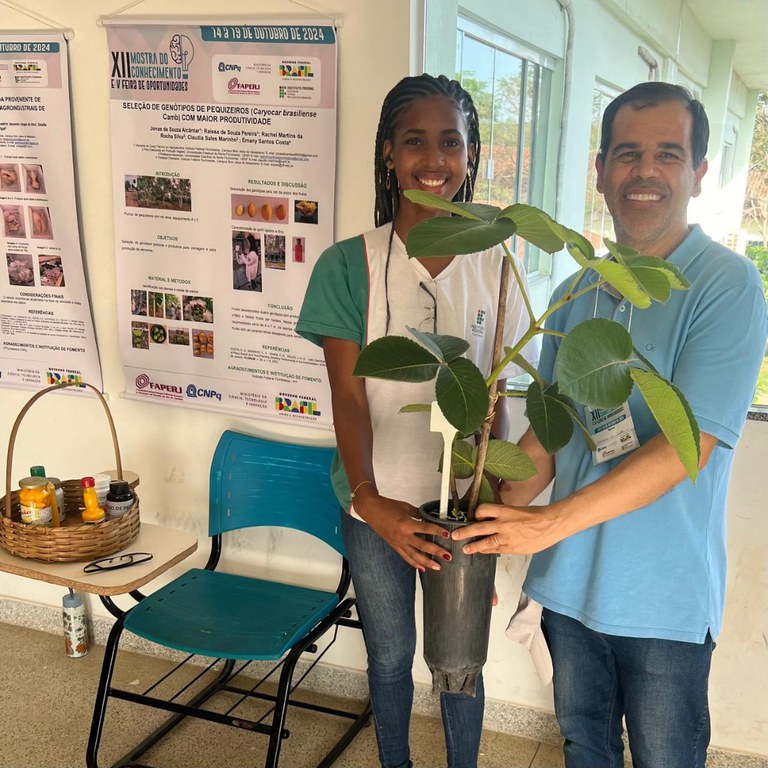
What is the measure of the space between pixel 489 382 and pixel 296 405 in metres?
1.23

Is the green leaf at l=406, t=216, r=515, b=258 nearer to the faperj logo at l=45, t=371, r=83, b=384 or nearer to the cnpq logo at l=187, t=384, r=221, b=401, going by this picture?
the cnpq logo at l=187, t=384, r=221, b=401

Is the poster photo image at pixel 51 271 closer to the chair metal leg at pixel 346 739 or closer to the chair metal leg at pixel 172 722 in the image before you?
the chair metal leg at pixel 172 722

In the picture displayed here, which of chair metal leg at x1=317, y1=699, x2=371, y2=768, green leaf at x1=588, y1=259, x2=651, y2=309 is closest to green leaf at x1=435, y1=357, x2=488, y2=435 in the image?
green leaf at x1=588, y1=259, x2=651, y2=309

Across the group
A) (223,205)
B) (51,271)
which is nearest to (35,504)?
(51,271)

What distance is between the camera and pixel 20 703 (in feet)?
7.84

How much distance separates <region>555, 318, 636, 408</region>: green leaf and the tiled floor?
1.57 m

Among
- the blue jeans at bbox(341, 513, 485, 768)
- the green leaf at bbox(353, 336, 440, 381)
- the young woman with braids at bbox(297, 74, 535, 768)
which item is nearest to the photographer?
the green leaf at bbox(353, 336, 440, 381)

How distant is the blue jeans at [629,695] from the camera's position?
1274 mm

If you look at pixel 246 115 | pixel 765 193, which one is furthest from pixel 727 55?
pixel 246 115

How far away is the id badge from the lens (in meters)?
1.25

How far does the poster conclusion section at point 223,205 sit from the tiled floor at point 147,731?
0.95 meters

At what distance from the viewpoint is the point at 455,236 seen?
0.95 metres

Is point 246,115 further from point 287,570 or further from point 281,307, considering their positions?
point 287,570

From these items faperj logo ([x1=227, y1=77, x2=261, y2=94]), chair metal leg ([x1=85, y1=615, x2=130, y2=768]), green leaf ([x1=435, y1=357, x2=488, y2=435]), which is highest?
faperj logo ([x1=227, y1=77, x2=261, y2=94])
